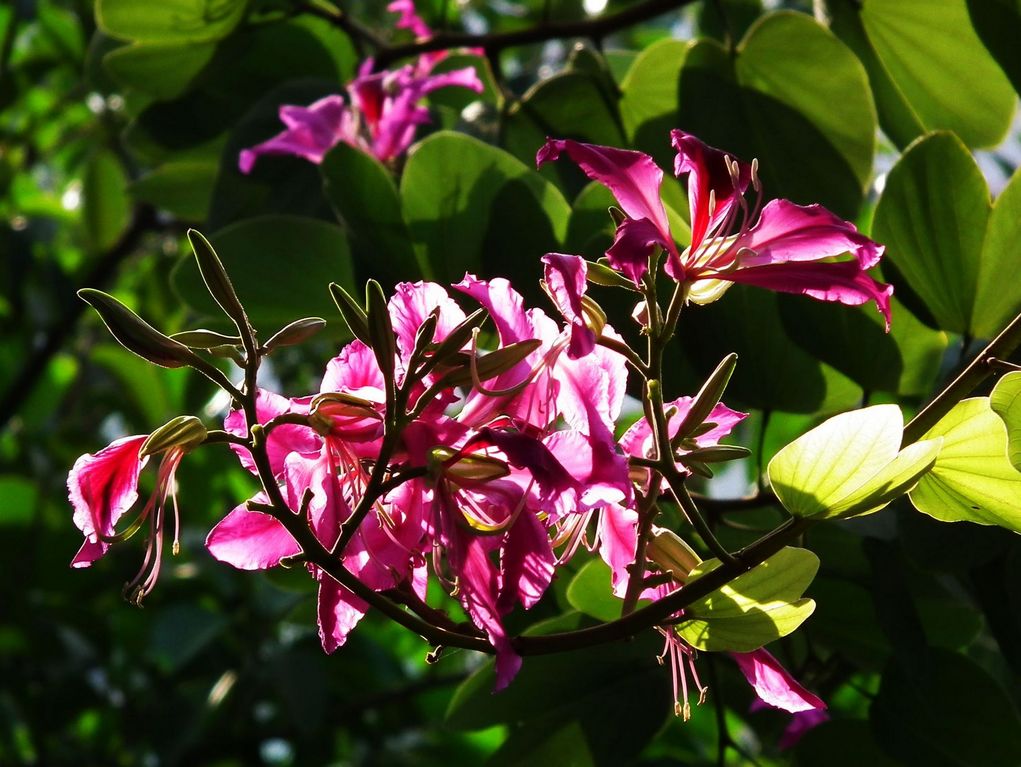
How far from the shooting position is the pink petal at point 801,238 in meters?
0.53

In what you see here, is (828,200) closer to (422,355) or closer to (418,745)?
(422,355)

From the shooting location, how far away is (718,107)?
953 mm

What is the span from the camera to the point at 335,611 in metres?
0.56

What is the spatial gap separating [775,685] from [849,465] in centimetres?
12

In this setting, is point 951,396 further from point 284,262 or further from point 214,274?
point 284,262

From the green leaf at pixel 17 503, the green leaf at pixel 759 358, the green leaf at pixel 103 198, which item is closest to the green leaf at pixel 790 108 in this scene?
the green leaf at pixel 759 358

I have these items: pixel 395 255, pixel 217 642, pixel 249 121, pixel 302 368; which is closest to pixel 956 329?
Answer: pixel 395 255

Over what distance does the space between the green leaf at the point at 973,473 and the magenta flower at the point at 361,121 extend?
0.62 metres

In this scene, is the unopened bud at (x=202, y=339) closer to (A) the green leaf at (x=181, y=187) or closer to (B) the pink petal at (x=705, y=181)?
(B) the pink petal at (x=705, y=181)

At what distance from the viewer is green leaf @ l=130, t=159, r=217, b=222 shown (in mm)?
1263

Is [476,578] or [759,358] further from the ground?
[476,578]

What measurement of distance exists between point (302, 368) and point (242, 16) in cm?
138

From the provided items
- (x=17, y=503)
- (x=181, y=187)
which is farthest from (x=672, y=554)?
(x=17, y=503)

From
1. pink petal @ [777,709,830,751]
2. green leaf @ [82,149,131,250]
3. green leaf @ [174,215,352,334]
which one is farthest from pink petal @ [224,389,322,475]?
green leaf @ [82,149,131,250]
